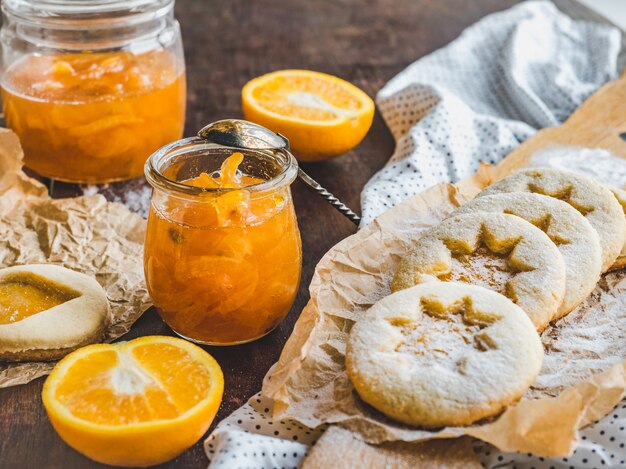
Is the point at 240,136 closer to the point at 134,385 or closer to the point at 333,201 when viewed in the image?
the point at 333,201

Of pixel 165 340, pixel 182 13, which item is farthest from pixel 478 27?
pixel 165 340

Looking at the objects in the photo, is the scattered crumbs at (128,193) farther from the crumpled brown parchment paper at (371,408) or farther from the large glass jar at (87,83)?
the crumpled brown parchment paper at (371,408)

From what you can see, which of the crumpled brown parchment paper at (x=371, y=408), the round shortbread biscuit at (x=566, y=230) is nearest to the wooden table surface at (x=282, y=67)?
the crumpled brown parchment paper at (x=371, y=408)

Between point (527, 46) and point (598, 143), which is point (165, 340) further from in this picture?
point (527, 46)

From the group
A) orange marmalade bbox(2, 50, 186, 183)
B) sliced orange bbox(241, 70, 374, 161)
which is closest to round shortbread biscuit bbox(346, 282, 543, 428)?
sliced orange bbox(241, 70, 374, 161)

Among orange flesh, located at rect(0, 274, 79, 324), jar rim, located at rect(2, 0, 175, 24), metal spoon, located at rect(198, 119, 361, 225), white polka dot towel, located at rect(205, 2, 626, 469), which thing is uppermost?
jar rim, located at rect(2, 0, 175, 24)

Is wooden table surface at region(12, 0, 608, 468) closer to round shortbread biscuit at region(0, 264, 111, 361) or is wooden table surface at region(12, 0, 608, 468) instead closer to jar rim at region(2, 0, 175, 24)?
round shortbread biscuit at region(0, 264, 111, 361)

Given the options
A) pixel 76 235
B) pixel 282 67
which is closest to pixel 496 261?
pixel 76 235
